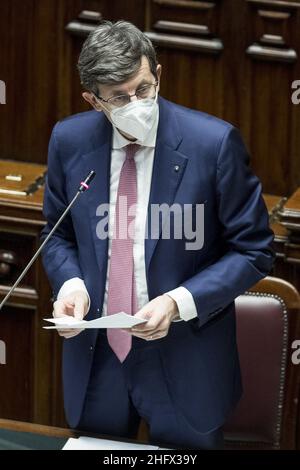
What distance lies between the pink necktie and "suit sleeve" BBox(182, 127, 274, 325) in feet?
0.36

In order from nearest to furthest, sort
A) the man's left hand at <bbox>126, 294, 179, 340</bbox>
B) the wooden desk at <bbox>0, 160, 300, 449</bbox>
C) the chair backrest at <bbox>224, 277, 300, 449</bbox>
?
the man's left hand at <bbox>126, 294, 179, 340</bbox>
the chair backrest at <bbox>224, 277, 300, 449</bbox>
the wooden desk at <bbox>0, 160, 300, 449</bbox>

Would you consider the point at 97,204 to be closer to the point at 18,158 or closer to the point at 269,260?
the point at 269,260

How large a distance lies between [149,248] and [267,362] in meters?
0.41

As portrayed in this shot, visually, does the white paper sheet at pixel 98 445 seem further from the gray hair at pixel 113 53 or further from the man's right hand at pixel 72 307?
the gray hair at pixel 113 53

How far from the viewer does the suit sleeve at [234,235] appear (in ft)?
7.27

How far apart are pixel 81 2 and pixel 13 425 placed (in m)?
1.57

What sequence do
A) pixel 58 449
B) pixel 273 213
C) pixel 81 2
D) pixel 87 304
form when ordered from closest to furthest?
pixel 58 449
pixel 87 304
pixel 273 213
pixel 81 2

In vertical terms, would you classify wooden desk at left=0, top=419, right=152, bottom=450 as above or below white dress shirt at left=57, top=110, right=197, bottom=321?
below

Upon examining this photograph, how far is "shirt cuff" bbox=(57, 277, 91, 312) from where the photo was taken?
226 cm

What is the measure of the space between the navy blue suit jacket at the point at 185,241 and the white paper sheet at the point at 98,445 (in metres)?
0.23

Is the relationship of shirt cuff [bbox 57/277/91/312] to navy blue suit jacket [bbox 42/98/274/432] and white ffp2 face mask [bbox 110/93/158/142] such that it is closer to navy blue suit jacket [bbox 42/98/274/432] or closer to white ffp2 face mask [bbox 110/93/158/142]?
navy blue suit jacket [bbox 42/98/274/432]

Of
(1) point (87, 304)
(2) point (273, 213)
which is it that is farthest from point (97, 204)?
(2) point (273, 213)

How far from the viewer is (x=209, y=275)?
223cm

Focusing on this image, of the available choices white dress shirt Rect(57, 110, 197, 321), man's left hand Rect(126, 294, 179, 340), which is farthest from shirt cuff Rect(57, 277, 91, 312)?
man's left hand Rect(126, 294, 179, 340)
